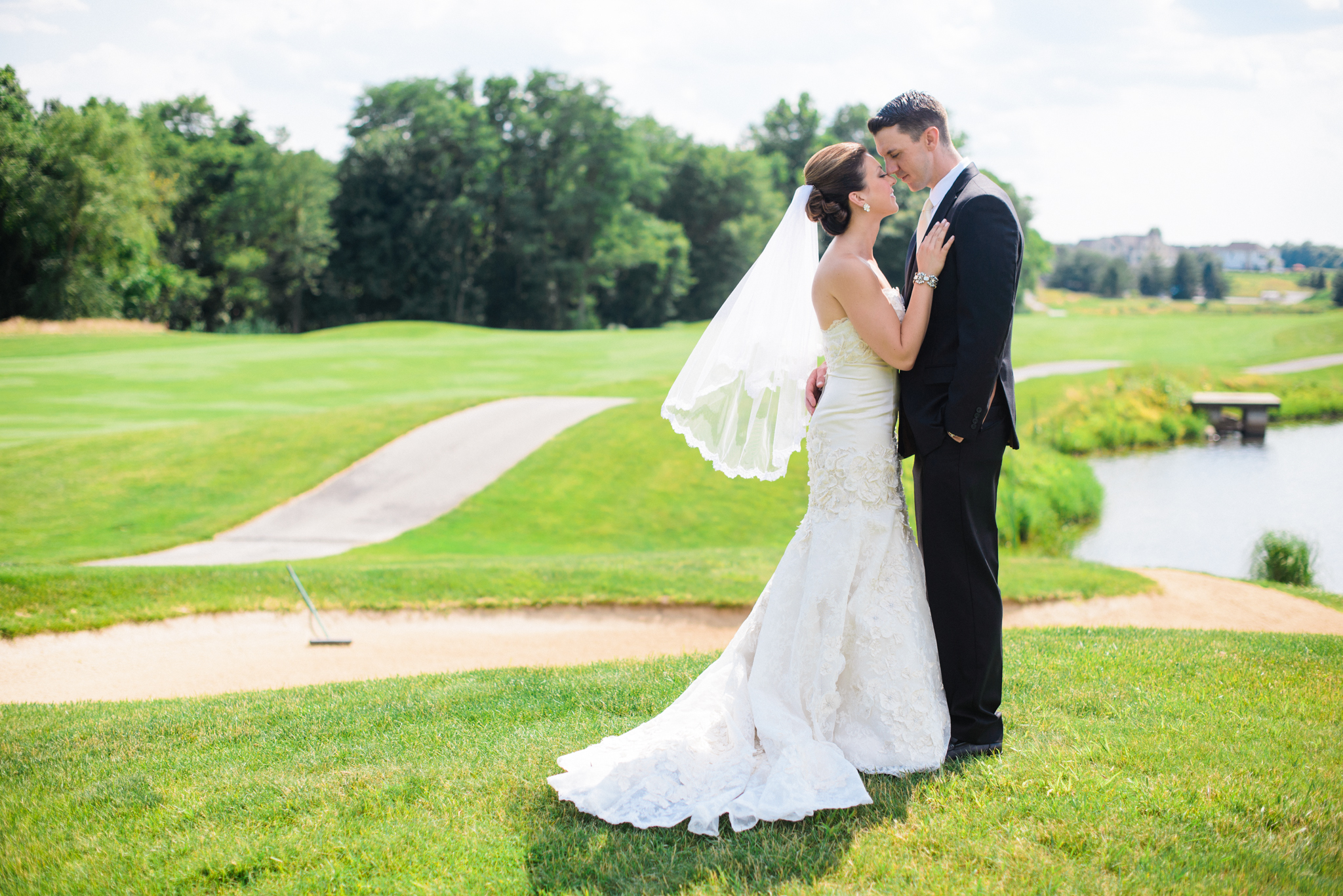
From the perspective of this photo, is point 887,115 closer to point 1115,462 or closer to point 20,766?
point 20,766

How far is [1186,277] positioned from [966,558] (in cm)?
7614

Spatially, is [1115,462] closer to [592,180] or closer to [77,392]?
[77,392]

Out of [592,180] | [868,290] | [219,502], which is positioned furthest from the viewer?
[592,180]

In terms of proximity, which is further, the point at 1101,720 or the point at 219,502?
the point at 219,502

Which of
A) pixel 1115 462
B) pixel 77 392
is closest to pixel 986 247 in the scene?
pixel 1115 462

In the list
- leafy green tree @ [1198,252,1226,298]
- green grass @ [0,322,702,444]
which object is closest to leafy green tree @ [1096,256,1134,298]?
leafy green tree @ [1198,252,1226,298]

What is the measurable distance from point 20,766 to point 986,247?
4.99 meters

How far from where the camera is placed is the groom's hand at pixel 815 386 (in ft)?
13.0

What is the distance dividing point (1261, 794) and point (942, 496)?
155cm

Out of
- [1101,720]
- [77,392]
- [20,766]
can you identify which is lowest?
[20,766]

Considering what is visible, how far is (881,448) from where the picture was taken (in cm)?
356

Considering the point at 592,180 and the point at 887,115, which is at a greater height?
the point at 592,180

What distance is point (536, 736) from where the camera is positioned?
4.15 meters

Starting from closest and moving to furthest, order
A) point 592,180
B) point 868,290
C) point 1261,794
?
point 1261,794 → point 868,290 → point 592,180
